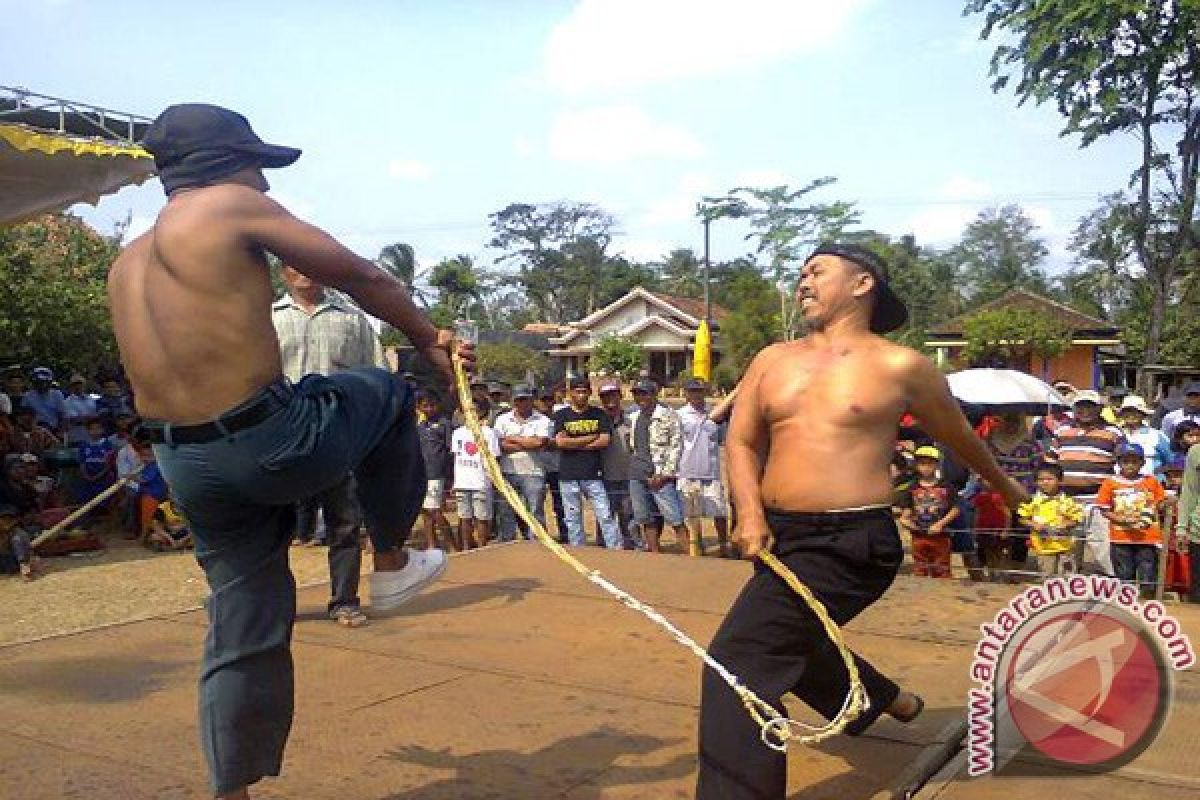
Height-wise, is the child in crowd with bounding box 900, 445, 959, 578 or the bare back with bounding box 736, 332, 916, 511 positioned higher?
the bare back with bounding box 736, 332, 916, 511

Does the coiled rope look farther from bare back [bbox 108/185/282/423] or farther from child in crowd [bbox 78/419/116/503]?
child in crowd [bbox 78/419/116/503]

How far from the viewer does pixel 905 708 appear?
3461 millimetres

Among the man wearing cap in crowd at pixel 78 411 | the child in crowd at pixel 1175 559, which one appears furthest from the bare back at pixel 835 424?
the man wearing cap in crowd at pixel 78 411

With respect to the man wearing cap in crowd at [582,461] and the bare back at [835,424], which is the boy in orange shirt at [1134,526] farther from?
the bare back at [835,424]

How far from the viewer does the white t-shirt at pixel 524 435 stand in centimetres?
903

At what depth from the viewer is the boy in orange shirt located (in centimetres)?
698

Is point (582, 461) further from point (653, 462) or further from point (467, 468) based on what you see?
point (467, 468)

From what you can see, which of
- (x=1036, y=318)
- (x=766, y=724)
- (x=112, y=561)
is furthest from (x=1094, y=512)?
(x=1036, y=318)

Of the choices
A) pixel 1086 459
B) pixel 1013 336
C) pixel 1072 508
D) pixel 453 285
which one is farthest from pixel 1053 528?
pixel 453 285

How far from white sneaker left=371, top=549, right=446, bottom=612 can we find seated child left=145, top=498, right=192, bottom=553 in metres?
7.43

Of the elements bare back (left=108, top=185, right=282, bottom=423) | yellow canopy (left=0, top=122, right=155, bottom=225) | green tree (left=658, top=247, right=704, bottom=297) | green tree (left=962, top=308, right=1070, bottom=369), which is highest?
green tree (left=658, top=247, right=704, bottom=297)

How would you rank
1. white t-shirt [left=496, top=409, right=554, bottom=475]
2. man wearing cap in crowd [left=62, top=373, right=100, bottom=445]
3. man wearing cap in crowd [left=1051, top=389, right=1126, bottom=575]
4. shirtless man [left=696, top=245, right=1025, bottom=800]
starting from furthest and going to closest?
man wearing cap in crowd [left=62, top=373, right=100, bottom=445], white t-shirt [left=496, top=409, right=554, bottom=475], man wearing cap in crowd [left=1051, top=389, right=1126, bottom=575], shirtless man [left=696, top=245, right=1025, bottom=800]

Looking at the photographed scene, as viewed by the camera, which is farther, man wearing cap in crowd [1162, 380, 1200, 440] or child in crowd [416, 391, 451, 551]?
man wearing cap in crowd [1162, 380, 1200, 440]

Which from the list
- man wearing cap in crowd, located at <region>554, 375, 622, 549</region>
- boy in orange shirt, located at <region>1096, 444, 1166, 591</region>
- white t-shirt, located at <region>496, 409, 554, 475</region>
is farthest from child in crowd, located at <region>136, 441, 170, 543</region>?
boy in orange shirt, located at <region>1096, 444, 1166, 591</region>
